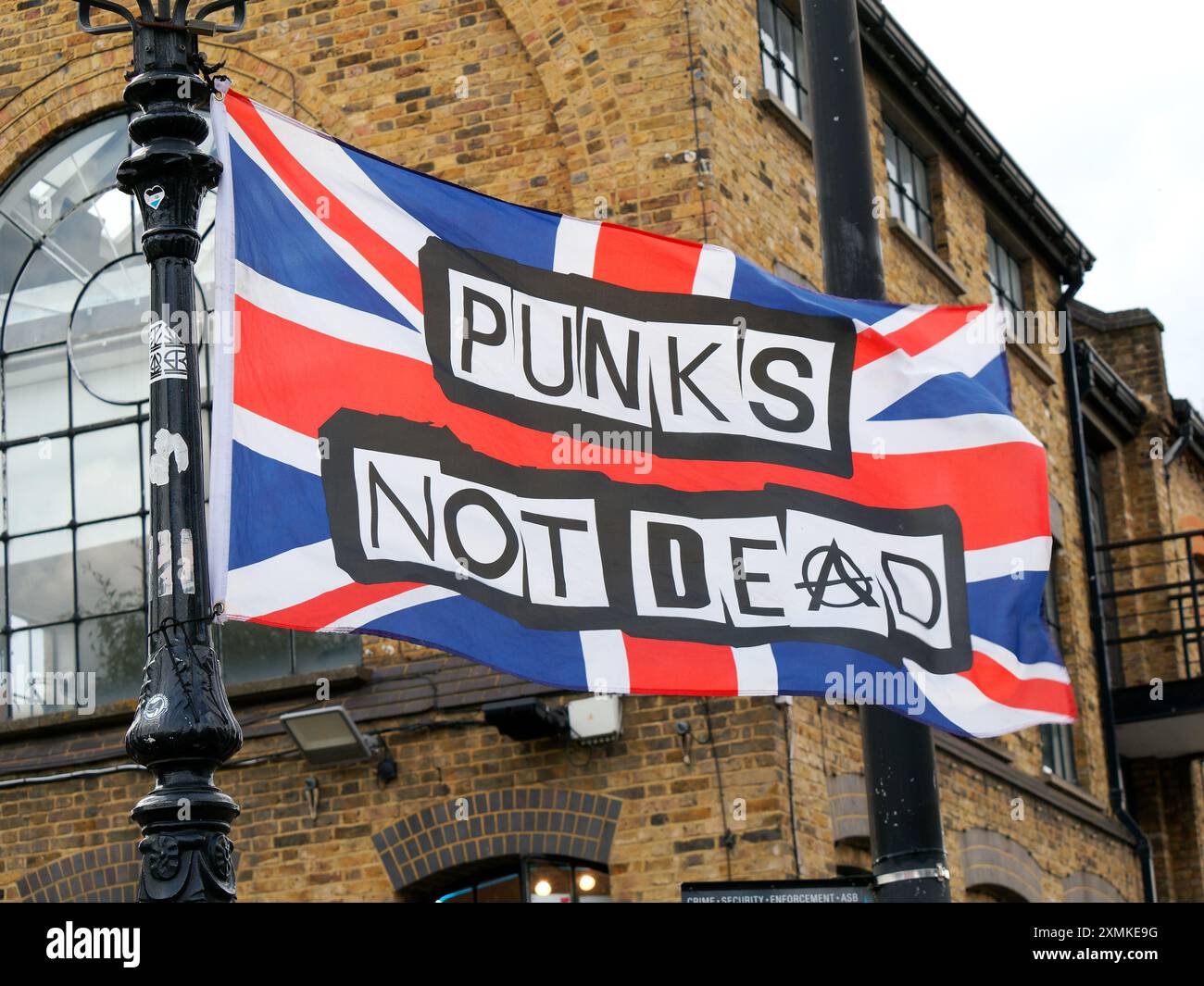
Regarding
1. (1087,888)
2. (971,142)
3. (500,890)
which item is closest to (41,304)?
(500,890)

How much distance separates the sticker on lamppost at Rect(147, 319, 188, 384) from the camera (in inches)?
224

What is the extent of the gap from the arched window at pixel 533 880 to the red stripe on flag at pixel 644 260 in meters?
4.80

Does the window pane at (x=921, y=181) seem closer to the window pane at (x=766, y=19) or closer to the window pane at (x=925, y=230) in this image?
the window pane at (x=925, y=230)

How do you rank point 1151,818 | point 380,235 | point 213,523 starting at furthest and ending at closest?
point 1151,818
point 380,235
point 213,523

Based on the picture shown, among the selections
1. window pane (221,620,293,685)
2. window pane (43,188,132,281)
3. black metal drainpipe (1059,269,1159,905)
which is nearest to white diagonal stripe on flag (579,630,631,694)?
window pane (221,620,293,685)

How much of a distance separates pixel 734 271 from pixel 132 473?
6.27 metres

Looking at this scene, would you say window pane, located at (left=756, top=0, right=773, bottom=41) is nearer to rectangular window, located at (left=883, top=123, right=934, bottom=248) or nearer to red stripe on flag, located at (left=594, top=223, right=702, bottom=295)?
rectangular window, located at (left=883, top=123, right=934, bottom=248)

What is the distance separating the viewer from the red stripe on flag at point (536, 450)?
6.32 m

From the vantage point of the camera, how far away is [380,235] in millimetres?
6914

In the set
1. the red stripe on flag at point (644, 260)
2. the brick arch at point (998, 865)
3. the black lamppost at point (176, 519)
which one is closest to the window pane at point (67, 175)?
the red stripe on flag at point (644, 260)

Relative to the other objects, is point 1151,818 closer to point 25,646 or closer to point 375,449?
point 25,646

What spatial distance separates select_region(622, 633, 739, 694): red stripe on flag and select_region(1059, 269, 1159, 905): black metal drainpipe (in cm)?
1188
